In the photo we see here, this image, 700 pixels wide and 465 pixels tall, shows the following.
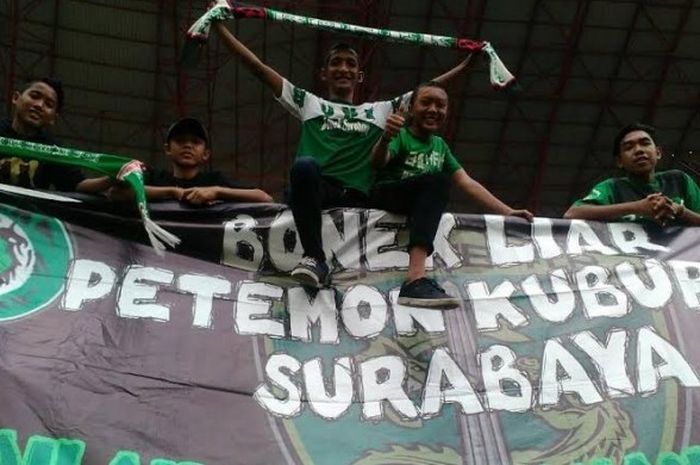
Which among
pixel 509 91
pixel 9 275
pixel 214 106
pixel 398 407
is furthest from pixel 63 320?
pixel 214 106

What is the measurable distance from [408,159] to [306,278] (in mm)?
637

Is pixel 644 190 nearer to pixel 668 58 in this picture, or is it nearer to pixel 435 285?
pixel 435 285

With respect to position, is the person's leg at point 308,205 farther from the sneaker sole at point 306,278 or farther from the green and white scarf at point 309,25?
the green and white scarf at point 309,25

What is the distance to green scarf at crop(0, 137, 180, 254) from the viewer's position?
2732 millimetres

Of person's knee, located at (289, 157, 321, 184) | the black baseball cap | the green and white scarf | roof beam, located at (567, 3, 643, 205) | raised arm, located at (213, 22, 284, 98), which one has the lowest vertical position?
person's knee, located at (289, 157, 321, 184)

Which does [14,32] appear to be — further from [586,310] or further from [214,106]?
[586,310]

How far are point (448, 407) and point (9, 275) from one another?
124 cm

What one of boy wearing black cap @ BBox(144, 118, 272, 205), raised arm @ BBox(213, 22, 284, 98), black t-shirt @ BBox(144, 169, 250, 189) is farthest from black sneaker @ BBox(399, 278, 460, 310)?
raised arm @ BBox(213, 22, 284, 98)

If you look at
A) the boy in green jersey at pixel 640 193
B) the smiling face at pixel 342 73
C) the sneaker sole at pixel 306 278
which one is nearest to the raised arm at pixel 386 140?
the smiling face at pixel 342 73

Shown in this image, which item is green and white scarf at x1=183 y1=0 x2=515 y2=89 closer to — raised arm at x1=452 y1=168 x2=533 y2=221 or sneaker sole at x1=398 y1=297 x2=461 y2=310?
raised arm at x1=452 y1=168 x2=533 y2=221

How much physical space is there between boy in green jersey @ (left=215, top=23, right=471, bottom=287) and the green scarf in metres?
0.41

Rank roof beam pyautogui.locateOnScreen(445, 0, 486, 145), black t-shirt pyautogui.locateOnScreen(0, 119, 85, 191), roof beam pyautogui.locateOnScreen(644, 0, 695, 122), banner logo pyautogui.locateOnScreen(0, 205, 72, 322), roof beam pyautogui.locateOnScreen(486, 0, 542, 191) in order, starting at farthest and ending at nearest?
1. roof beam pyautogui.locateOnScreen(486, 0, 542, 191)
2. roof beam pyautogui.locateOnScreen(644, 0, 695, 122)
3. roof beam pyautogui.locateOnScreen(445, 0, 486, 145)
4. black t-shirt pyautogui.locateOnScreen(0, 119, 85, 191)
5. banner logo pyautogui.locateOnScreen(0, 205, 72, 322)

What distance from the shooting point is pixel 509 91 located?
3.41 meters

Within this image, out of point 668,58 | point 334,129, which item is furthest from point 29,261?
point 668,58
